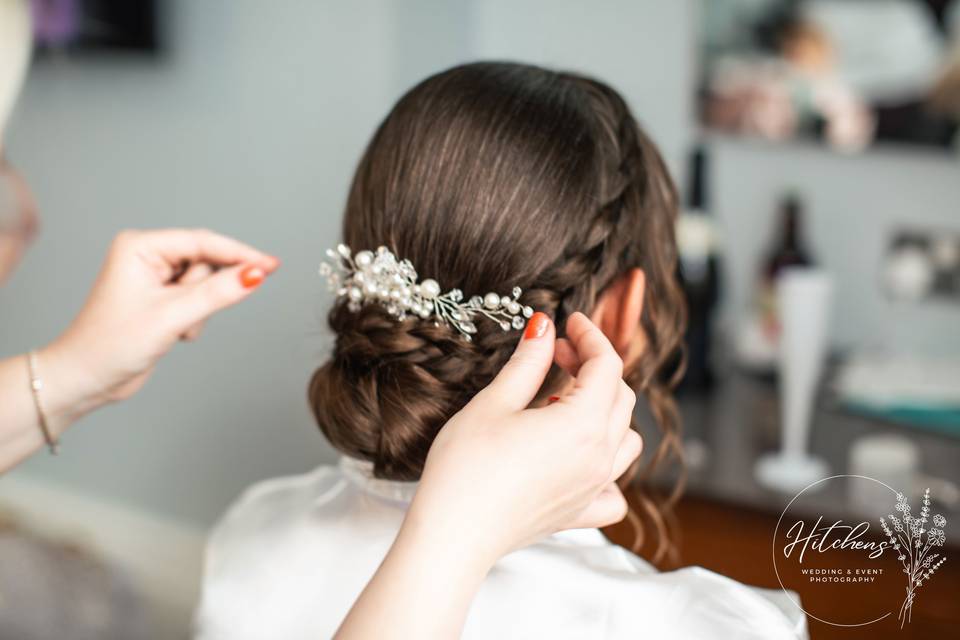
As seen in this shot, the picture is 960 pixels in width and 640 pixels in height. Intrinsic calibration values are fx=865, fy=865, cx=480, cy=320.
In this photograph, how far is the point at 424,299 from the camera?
763 millimetres

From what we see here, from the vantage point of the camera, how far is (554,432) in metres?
0.56

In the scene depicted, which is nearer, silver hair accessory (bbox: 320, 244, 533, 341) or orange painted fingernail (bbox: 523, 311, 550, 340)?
orange painted fingernail (bbox: 523, 311, 550, 340)

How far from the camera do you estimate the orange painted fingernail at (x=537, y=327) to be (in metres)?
0.65

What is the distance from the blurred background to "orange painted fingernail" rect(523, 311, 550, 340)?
71 cm

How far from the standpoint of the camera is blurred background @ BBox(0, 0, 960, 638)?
4.75 ft

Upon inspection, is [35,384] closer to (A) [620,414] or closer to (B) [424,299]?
(B) [424,299]

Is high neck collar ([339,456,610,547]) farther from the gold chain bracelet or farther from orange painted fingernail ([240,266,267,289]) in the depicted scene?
the gold chain bracelet

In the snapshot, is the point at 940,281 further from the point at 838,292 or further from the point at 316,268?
the point at 316,268

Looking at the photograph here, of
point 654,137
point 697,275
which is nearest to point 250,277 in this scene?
point 697,275

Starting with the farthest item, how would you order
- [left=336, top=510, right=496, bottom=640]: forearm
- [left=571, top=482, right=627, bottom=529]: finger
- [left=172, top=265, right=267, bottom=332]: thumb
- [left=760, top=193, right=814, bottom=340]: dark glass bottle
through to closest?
[left=760, top=193, right=814, bottom=340]: dark glass bottle
[left=172, top=265, right=267, bottom=332]: thumb
[left=571, top=482, right=627, bottom=529]: finger
[left=336, top=510, right=496, bottom=640]: forearm

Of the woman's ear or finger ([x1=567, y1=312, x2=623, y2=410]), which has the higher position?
finger ([x1=567, y1=312, x2=623, y2=410])

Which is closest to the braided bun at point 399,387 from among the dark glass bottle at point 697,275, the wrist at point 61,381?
the wrist at point 61,381

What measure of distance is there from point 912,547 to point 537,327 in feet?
1.32

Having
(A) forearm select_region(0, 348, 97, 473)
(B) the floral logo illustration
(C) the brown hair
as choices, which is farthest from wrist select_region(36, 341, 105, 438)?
(B) the floral logo illustration
